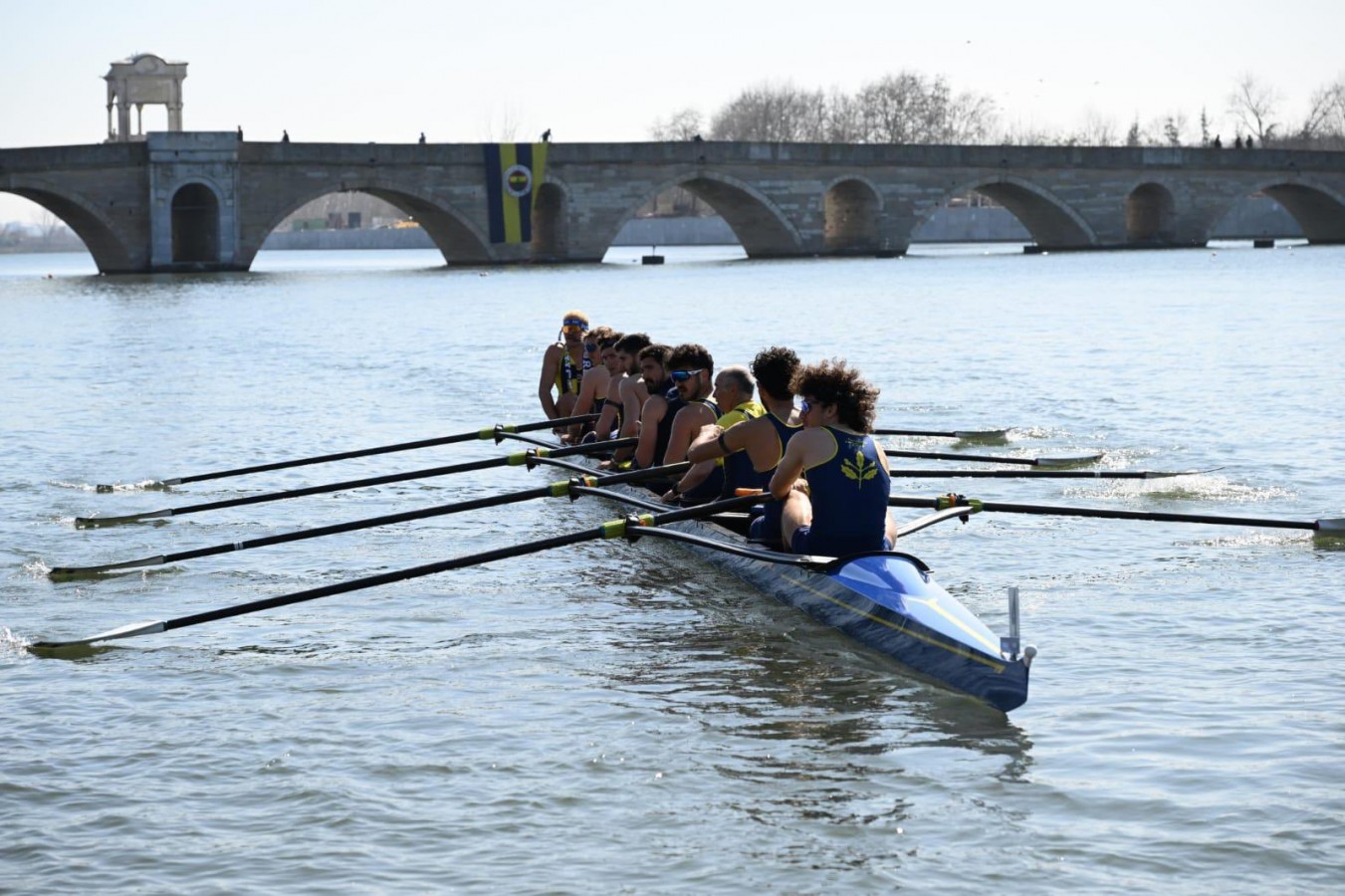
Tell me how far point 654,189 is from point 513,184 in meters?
5.21

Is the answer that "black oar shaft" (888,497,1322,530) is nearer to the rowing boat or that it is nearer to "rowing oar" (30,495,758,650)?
the rowing boat

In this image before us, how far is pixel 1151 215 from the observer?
67.1 metres

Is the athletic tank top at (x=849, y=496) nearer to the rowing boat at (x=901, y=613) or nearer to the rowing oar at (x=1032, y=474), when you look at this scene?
the rowing boat at (x=901, y=613)

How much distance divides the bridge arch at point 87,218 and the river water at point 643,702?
1305 inches

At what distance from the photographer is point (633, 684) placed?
22.9 feet

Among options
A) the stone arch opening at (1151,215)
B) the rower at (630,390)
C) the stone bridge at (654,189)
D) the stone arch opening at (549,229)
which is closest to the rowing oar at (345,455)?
the rower at (630,390)

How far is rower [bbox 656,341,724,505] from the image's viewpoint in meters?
9.08

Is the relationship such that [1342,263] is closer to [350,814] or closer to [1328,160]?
[1328,160]

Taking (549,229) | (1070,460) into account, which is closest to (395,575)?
(1070,460)

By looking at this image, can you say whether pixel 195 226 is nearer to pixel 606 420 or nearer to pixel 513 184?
pixel 513 184

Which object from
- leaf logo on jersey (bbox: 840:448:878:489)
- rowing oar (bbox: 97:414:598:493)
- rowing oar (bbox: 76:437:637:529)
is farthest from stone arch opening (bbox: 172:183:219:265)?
leaf logo on jersey (bbox: 840:448:878:489)

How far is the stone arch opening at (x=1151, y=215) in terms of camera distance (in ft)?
217

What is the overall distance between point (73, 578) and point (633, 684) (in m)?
4.03

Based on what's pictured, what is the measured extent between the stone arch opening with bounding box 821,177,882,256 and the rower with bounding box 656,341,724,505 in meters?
52.3
